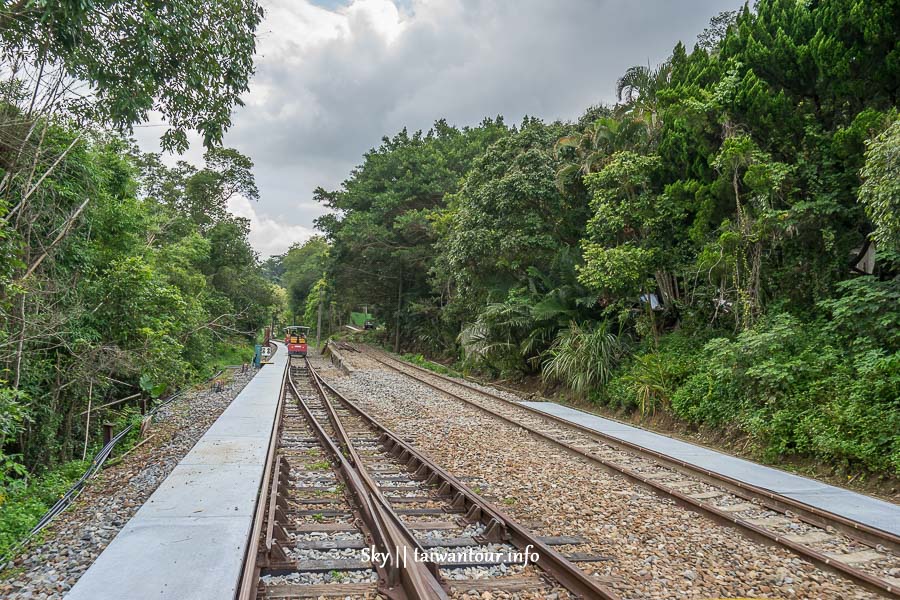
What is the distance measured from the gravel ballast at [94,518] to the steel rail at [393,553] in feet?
7.06

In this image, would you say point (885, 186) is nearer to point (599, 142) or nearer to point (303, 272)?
point (599, 142)

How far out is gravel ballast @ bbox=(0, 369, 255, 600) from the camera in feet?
12.7

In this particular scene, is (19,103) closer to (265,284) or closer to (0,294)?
(0,294)

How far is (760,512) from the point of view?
5.41m

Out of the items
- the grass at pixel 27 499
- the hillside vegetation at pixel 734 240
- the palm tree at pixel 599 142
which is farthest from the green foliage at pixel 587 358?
the grass at pixel 27 499

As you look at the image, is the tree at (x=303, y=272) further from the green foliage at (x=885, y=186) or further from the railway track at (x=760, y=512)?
the green foliage at (x=885, y=186)

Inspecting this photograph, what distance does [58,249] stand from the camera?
9.09 metres

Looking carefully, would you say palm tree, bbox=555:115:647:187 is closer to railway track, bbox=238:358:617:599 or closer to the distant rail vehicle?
railway track, bbox=238:358:617:599

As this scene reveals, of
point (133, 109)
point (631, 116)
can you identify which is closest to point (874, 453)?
point (631, 116)

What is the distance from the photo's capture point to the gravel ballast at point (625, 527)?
3877mm

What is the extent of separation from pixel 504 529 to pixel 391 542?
3.60ft

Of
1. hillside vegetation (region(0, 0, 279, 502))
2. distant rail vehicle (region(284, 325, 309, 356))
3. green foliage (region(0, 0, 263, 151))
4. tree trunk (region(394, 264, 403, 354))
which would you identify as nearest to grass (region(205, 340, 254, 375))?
distant rail vehicle (region(284, 325, 309, 356))

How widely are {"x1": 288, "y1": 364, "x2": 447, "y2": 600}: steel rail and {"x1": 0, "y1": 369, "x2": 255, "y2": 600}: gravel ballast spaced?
2153mm

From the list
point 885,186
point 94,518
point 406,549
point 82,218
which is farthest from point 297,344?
point 885,186
